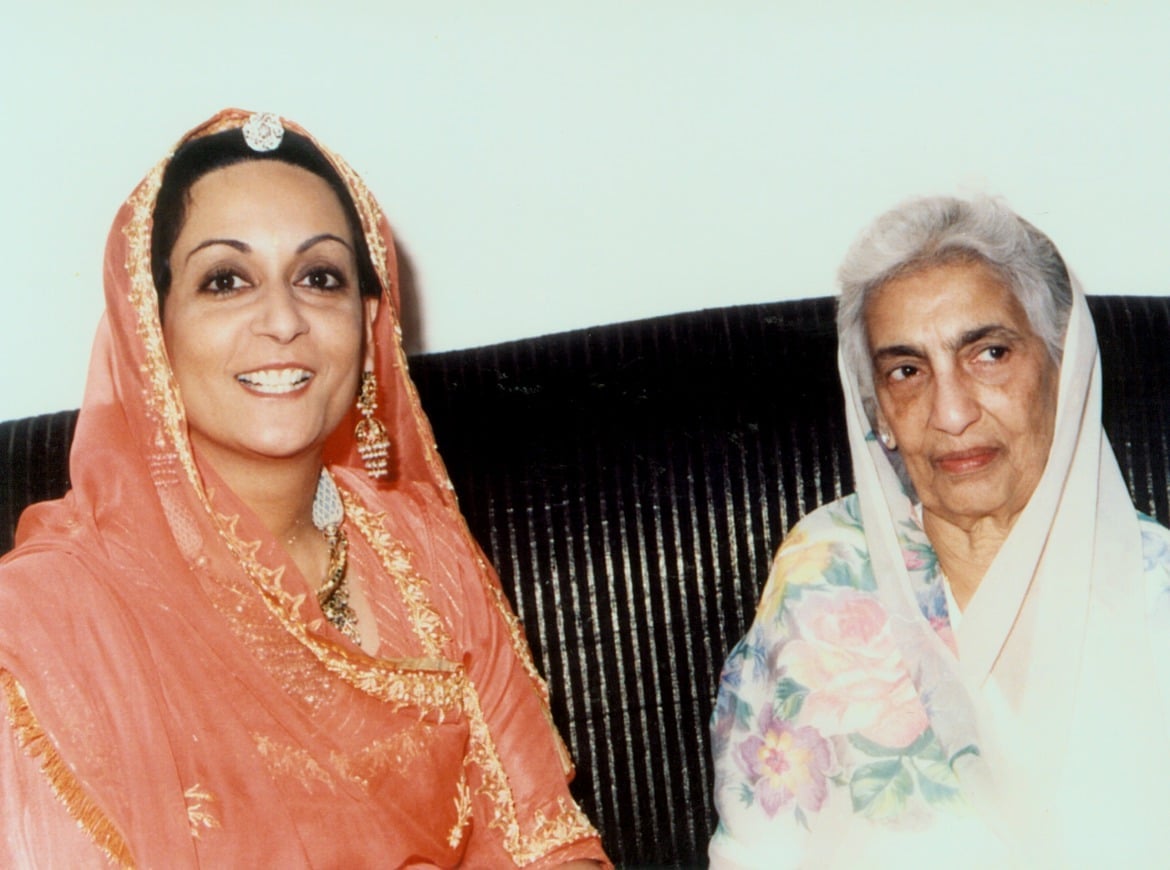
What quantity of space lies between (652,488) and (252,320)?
76 centimetres

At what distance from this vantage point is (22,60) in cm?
172

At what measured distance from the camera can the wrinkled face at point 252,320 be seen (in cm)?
128

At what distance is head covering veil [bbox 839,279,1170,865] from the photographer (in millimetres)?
1367

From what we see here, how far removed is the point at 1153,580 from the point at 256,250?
1117mm

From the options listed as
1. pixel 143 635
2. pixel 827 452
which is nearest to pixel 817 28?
pixel 827 452

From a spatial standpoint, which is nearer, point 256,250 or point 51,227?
point 256,250

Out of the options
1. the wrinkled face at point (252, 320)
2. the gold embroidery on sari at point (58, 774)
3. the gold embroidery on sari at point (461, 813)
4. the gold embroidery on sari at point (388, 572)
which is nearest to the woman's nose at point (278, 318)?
the wrinkled face at point (252, 320)

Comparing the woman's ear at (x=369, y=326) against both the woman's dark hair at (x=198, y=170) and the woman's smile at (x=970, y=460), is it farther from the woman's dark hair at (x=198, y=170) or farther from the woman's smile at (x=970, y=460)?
the woman's smile at (x=970, y=460)

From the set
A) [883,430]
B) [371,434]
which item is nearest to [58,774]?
[371,434]

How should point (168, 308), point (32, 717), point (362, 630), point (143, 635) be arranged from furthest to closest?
point (362, 630) → point (168, 308) → point (143, 635) → point (32, 717)

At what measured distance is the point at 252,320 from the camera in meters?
1.28

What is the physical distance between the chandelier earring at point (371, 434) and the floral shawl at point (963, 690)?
0.53 m

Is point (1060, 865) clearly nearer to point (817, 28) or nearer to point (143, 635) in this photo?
point (143, 635)

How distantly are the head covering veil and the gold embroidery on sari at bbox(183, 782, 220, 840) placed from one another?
0.82 m
